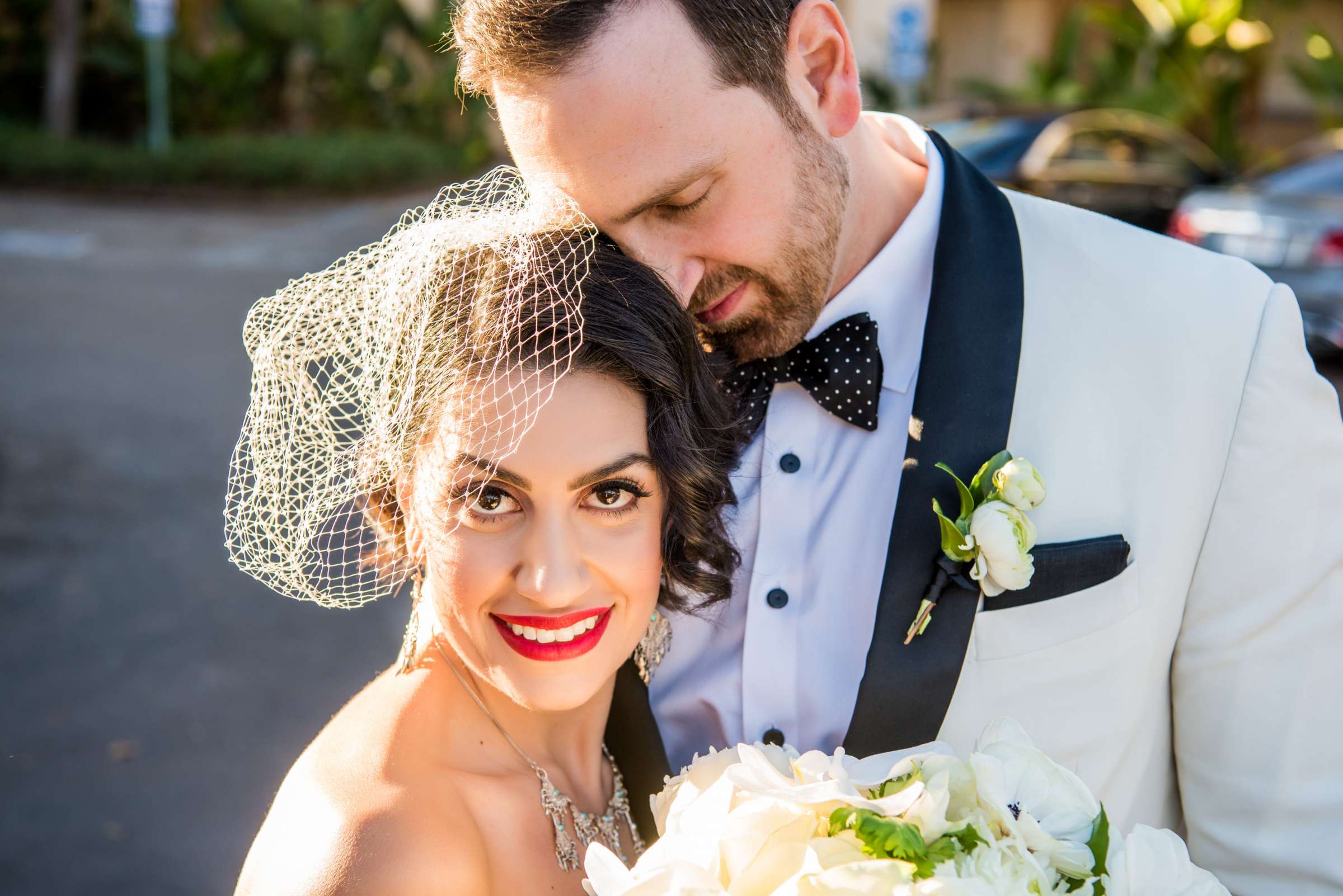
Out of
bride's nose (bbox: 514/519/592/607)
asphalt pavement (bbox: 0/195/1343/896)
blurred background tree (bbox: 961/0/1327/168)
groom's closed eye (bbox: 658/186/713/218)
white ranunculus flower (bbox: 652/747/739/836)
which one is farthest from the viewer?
blurred background tree (bbox: 961/0/1327/168)

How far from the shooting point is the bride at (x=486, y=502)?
1.77 metres

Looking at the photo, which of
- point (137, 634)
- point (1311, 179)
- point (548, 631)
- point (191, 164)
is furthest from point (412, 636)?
point (191, 164)

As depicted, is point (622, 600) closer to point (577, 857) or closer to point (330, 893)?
point (577, 857)

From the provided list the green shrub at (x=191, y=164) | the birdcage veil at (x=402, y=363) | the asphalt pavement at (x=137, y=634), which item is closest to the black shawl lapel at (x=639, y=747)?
the birdcage veil at (x=402, y=363)

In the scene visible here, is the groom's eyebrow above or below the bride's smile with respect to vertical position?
above

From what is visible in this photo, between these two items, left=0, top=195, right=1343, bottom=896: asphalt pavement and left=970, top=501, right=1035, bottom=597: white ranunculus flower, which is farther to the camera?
left=0, top=195, right=1343, bottom=896: asphalt pavement

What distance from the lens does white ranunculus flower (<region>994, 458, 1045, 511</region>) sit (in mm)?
1798

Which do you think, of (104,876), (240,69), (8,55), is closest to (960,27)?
(240,69)

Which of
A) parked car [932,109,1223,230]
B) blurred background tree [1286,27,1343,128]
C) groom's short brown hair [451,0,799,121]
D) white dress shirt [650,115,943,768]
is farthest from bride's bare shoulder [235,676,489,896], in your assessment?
blurred background tree [1286,27,1343,128]

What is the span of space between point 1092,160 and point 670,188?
31.5ft

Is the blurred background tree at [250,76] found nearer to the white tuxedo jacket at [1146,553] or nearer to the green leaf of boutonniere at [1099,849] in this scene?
the white tuxedo jacket at [1146,553]

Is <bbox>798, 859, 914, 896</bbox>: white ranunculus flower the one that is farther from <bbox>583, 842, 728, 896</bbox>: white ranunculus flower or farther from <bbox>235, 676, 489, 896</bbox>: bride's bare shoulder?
<bbox>235, 676, 489, 896</bbox>: bride's bare shoulder

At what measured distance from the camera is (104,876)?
377 cm

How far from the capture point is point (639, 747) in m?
2.13
